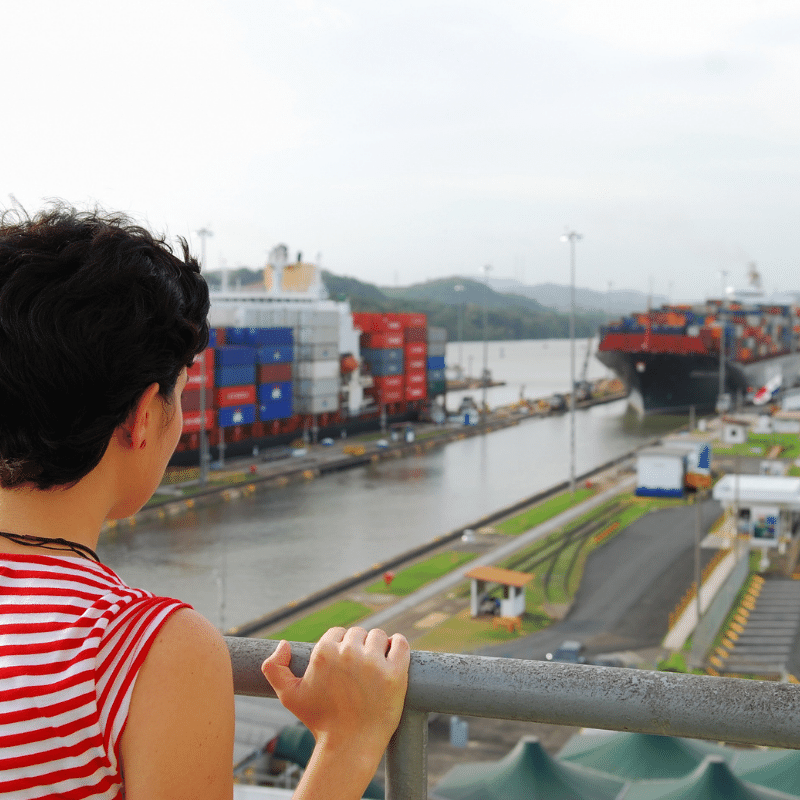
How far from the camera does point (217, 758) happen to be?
0.70 metres

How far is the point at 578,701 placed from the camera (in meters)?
0.88

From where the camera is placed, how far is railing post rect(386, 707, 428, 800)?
94 cm

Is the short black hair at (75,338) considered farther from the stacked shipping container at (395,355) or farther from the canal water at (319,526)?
the stacked shipping container at (395,355)

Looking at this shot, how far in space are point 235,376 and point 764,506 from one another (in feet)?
66.5

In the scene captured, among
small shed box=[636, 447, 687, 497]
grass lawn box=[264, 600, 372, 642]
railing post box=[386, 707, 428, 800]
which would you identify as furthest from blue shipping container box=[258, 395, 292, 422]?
railing post box=[386, 707, 428, 800]

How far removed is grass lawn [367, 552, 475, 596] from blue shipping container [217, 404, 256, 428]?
14.6m

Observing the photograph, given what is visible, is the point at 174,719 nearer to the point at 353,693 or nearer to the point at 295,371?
the point at 353,693

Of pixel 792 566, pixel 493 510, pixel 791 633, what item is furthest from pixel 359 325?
pixel 791 633

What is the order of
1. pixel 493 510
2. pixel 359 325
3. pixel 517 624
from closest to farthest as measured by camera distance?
pixel 517 624, pixel 493 510, pixel 359 325

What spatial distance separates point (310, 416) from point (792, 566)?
23.4 meters

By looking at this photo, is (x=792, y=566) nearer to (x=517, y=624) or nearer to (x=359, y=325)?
(x=517, y=624)

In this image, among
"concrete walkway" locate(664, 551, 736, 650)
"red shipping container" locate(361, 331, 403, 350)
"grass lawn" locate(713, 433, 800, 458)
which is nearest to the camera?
"concrete walkway" locate(664, 551, 736, 650)

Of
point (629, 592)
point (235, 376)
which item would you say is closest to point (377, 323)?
point (235, 376)

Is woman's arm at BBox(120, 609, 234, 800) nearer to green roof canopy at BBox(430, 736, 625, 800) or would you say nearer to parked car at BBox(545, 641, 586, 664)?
green roof canopy at BBox(430, 736, 625, 800)
